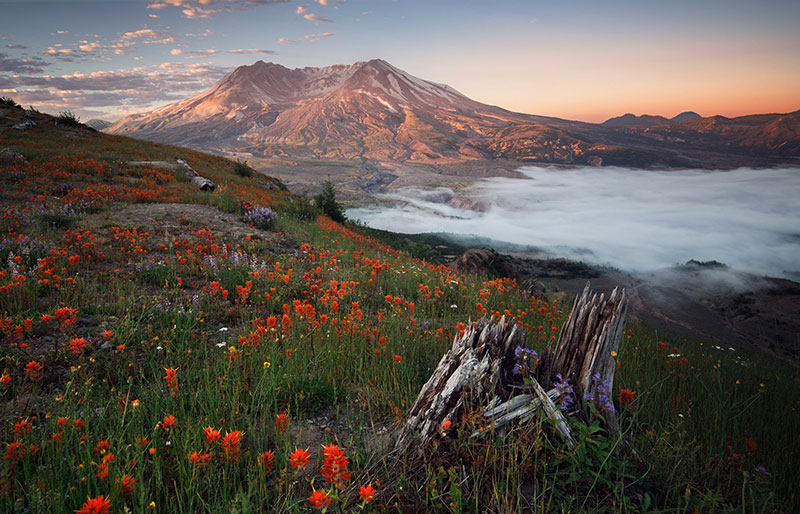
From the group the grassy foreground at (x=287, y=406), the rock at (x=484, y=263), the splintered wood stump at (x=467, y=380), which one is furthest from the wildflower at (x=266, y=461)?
the rock at (x=484, y=263)

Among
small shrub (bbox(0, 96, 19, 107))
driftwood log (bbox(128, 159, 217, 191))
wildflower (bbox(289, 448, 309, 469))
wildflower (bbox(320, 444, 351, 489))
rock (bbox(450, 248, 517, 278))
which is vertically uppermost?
small shrub (bbox(0, 96, 19, 107))

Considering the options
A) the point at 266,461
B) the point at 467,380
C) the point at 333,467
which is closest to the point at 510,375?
the point at 467,380

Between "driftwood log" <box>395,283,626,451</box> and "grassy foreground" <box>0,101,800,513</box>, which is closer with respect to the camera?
"grassy foreground" <box>0,101,800,513</box>

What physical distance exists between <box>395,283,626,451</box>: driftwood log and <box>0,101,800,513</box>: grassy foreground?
0.45 ft

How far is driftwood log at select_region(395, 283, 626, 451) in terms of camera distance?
2.43 meters

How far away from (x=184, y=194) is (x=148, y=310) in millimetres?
10413

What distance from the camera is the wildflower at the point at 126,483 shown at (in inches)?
69.1

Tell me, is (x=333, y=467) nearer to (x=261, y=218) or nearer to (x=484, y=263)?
(x=261, y=218)

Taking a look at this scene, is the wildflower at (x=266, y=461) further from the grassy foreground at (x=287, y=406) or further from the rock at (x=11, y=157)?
the rock at (x=11, y=157)

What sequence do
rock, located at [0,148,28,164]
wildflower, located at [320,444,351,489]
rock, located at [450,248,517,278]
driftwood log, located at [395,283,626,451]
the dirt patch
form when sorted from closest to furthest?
wildflower, located at [320,444,351,489] < driftwood log, located at [395,283,626,451] < the dirt patch < rock, located at [0,148,28,164] < rock, located at [450,248,517,278]

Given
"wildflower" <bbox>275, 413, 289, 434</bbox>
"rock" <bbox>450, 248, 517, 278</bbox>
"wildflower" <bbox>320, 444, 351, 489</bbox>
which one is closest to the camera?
"wildflower" <bbox>320, 444, 351, 489</bbox>

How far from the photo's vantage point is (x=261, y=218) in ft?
36.4

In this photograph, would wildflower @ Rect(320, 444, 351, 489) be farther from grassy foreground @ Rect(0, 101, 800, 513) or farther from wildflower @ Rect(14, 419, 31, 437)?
wildflower @ Rect(14, 419, 31, 437)

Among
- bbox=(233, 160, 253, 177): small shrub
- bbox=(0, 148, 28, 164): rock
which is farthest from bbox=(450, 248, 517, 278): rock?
bbox=(0, 148, 28, 164): rock
